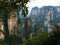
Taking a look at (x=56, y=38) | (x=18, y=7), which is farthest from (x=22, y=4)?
(x=56, y=38)

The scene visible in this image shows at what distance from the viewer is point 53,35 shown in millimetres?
11391

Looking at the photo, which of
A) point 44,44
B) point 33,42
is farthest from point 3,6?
point 33,42

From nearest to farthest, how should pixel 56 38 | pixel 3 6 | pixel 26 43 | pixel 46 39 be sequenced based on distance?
pixel 3 6 < pixel 56 38 < pixel 46 39 < pixel 26 43

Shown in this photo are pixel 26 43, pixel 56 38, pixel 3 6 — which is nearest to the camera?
pixel 3 6

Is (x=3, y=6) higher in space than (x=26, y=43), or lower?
higher

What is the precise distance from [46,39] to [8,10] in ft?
10.6

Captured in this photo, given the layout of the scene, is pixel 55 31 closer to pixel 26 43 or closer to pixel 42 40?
pixel 42 40

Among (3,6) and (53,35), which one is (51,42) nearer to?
(53,35)

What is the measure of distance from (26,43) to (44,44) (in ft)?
6.10

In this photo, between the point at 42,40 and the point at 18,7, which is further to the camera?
the point at 42,40

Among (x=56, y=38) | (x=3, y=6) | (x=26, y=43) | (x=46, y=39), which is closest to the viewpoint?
(x=3, y=6)

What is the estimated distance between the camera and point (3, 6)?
339 inches

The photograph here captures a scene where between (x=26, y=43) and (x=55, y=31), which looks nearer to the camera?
(x=55, y=31)

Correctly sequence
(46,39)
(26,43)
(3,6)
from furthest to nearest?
(26,43) → (46,39) → (3,6)
